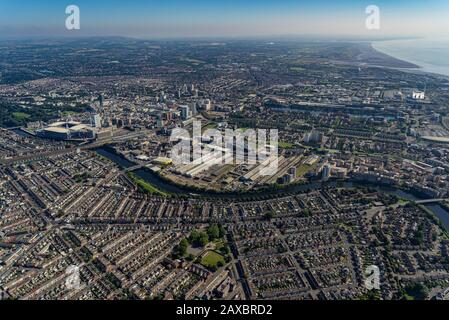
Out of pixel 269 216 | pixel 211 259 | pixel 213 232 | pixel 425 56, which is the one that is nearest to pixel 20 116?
pixel 213 232

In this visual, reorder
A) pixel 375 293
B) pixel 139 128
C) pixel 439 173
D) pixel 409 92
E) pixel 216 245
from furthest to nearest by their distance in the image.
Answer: pixel 409 92, pixel 139 128, pixel 439 173, pixel 216 245, pixel 375 293

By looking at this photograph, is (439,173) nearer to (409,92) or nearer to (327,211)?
(327,211)

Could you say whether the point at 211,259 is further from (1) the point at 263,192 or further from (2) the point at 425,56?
(2) the point at 425,56

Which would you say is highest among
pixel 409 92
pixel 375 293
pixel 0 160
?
pixel 409 92

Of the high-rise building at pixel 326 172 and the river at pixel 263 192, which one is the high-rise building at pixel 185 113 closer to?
the river at pixel 263 192

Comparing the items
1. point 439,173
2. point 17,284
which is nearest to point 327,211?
point 439,173

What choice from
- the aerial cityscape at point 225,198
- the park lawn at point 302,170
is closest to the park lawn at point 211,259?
the aerial cityscape at point 225,198
